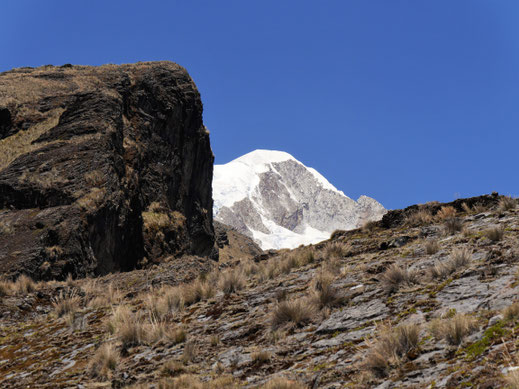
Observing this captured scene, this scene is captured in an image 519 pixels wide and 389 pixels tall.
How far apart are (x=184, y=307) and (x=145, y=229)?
2569 cm

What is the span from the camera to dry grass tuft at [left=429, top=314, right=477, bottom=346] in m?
4.91

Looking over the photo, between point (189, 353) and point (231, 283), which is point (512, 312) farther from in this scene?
point (231, 283)

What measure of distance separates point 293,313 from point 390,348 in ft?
8.21

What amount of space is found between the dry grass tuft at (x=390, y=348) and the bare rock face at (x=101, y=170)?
60.2ft

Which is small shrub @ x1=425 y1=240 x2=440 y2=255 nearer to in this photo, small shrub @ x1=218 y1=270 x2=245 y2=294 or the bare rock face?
small shrub @ x1=218 y1=270 x2=245 y2=294

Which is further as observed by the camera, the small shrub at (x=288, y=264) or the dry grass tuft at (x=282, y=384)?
the small shrub at (x=288, y=264)

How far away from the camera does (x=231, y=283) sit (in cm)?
1138

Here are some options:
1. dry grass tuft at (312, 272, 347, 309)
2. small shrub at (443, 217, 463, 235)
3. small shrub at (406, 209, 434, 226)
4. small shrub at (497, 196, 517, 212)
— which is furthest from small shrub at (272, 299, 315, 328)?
small shrub at (406, 209, 434, 226)

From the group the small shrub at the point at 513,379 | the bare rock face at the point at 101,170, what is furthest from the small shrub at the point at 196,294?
the bare rock face at the point at 101,170

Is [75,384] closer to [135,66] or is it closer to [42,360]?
[42,360]

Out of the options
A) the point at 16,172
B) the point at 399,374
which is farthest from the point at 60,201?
the point at 399,374

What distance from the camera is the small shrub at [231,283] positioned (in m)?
11.3

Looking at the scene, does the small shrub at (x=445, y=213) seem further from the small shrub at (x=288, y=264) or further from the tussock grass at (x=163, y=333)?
the tussock grass at (x=163, y=333)

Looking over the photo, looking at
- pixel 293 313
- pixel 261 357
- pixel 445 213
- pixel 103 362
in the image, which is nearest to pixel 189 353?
pixel 261 357
